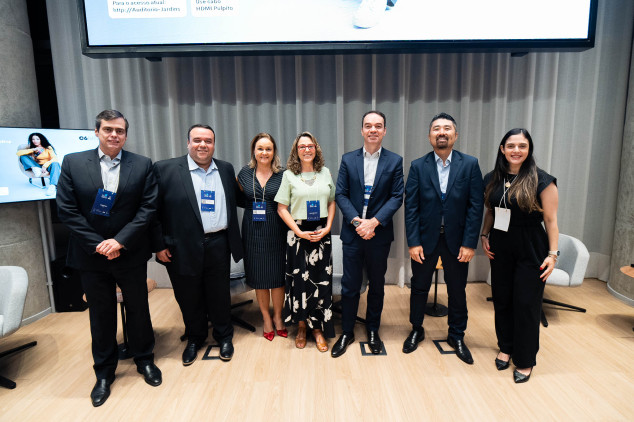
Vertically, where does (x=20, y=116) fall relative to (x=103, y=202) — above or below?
above

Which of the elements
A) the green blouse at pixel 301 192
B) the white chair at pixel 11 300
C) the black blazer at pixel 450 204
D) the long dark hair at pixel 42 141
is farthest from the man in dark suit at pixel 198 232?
the long dark hair at pixel 42 141

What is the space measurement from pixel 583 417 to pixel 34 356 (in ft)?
12.3

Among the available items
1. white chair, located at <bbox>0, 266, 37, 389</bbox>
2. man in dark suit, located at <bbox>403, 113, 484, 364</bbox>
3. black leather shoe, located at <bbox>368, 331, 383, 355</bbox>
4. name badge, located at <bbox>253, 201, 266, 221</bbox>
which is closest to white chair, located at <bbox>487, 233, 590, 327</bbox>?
man in dark suit, located at <bbox>403, 113, 484, 364</bbox>

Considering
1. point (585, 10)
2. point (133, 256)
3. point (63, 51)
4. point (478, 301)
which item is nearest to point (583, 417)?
point (478, 301)

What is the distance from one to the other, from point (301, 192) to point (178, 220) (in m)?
0.87

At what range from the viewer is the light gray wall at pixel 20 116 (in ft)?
9.44

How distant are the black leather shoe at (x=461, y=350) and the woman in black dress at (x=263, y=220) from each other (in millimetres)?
1379

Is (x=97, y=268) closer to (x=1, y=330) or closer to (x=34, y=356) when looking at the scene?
(x=1, y=330)

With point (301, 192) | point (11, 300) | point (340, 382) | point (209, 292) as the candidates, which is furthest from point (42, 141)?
point (340, 382)

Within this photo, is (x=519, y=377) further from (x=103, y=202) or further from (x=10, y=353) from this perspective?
(x=10, y=353)

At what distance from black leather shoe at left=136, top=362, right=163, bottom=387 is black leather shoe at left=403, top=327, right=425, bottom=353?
5.73ft

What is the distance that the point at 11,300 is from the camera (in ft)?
7.07


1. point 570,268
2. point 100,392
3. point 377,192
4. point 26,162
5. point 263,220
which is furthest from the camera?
point 570,268

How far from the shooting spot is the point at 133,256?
2096mm
